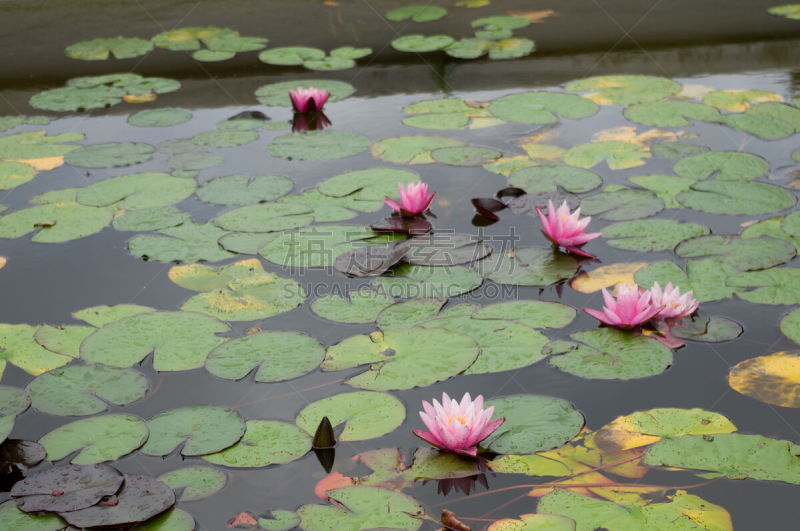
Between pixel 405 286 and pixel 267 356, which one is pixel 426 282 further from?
pixel 267 356

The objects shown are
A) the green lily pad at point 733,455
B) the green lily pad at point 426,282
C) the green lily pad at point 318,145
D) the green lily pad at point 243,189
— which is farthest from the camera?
the green lily pad at point 318,145

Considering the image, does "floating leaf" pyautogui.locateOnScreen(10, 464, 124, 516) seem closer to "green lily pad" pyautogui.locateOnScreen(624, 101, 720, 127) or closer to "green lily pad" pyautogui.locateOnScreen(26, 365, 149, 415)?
"green lily pad" pyautogui.locateOnScreen(26, 365, 149, 415)

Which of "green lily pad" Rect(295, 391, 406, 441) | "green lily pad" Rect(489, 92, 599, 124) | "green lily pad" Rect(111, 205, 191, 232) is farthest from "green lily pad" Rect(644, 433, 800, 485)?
"green lily pad" Rect(489, 92, 599, 124)

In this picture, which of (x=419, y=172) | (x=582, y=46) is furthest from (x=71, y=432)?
(x=582, y=46)

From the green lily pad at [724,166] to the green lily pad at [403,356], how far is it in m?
1.72

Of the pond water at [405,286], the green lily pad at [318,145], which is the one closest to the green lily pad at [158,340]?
the pond water at [405,286]

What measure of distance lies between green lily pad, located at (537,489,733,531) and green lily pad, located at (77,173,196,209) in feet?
7.65

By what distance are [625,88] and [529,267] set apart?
2.25 m

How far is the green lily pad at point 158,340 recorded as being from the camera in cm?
246

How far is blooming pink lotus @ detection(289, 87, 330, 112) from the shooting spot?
177 inches

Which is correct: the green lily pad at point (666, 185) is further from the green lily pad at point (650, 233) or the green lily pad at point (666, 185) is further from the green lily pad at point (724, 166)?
the green lily pad at point (650, 233)

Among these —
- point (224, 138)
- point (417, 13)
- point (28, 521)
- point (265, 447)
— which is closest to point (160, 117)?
point (224, 138)

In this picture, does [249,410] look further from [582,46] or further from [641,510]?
[582,46]

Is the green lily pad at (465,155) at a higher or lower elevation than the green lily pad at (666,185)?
higher
